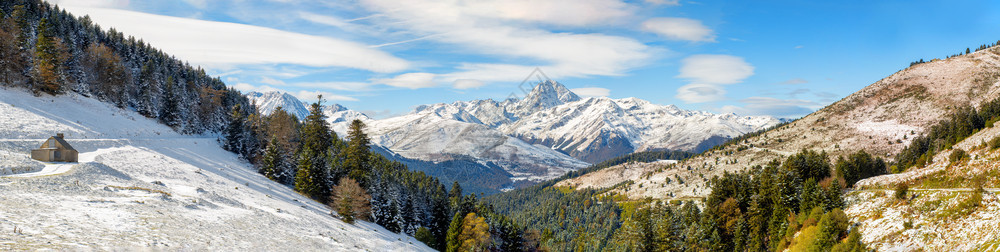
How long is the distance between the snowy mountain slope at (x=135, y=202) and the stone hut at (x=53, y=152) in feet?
3.90

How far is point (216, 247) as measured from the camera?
28016mm

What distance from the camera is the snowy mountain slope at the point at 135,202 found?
24.2 m

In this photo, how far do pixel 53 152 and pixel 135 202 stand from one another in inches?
822

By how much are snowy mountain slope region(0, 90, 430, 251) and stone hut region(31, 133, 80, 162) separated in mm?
1190

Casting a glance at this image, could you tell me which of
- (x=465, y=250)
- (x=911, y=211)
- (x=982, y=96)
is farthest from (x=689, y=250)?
(x=982, y=96)

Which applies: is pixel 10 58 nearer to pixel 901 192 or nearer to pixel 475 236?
pixel 475 236

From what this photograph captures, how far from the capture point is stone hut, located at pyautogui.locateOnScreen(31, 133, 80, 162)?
43906 millimetres

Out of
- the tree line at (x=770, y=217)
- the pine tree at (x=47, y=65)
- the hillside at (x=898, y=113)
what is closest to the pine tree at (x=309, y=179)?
the pine tree at (x=47, y=65)

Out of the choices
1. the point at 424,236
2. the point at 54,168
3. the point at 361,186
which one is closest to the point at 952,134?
the point at 424,236

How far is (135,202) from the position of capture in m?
33.3

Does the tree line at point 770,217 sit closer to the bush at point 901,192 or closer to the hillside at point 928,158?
the hillside at point 928,158

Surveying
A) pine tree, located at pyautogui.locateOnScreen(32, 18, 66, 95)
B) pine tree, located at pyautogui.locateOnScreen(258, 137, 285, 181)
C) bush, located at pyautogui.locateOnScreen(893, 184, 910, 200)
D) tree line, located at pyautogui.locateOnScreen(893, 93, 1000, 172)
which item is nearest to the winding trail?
pine tree, located at pyautogui.locateOnScreen(258, 137, 285, 181)

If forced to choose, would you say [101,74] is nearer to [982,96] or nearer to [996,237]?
[996,237]

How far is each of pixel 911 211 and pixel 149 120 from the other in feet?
467
